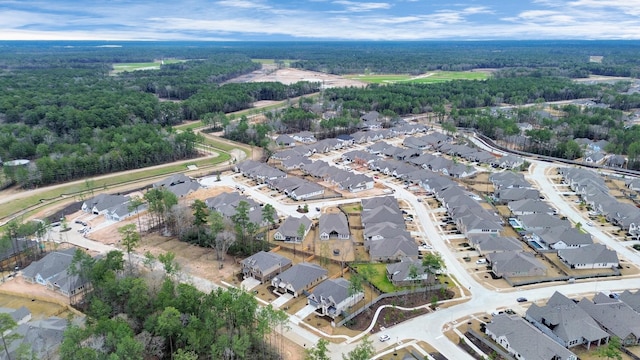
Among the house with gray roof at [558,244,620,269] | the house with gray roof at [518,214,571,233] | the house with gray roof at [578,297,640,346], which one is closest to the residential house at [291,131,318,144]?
the house with gray roof at [518,214,571,233]

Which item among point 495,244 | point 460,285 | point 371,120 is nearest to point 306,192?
point 495,244

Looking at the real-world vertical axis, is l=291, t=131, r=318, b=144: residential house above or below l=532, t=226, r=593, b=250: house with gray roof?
above

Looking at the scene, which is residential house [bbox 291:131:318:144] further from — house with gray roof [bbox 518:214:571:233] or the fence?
the fence

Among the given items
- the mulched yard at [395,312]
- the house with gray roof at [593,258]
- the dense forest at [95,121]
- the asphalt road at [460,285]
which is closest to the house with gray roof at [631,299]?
the asphalt road at [460,285]

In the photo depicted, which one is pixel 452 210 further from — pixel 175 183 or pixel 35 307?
pixel 35 307

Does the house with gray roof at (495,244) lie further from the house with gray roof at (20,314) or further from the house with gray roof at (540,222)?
the house with gray roof at (20,314)
